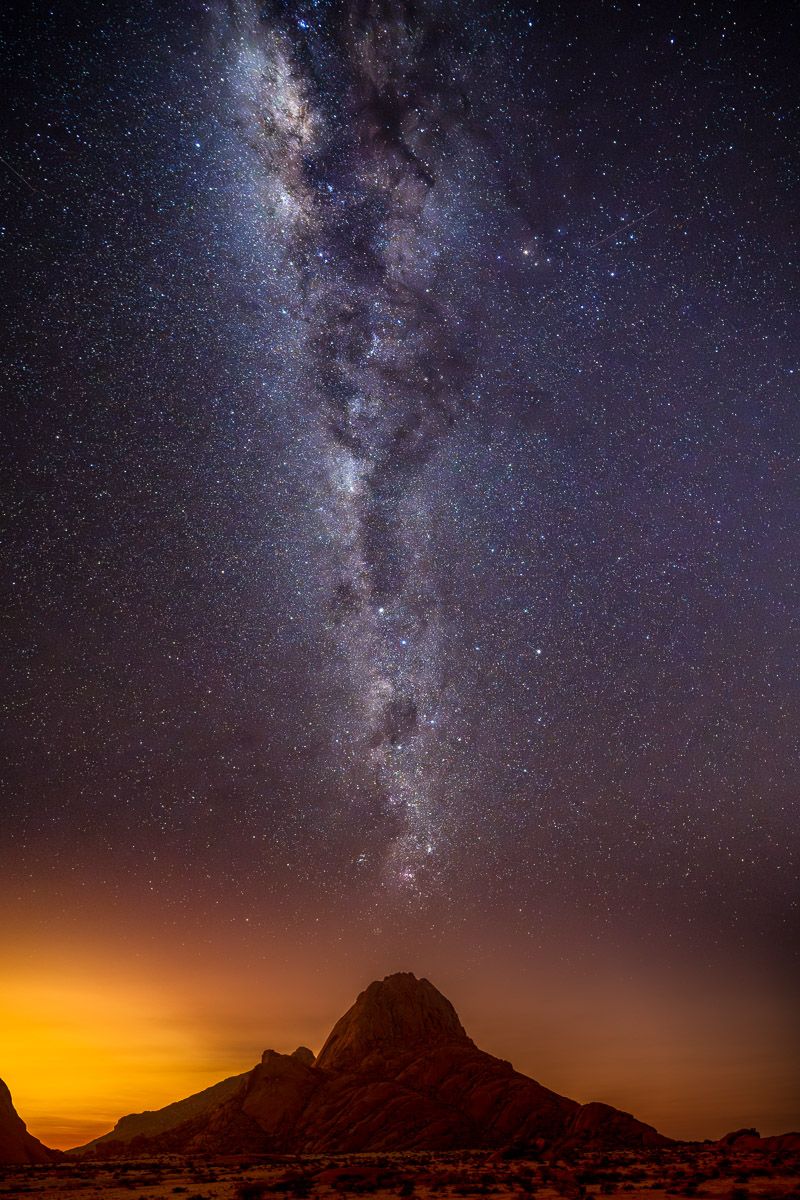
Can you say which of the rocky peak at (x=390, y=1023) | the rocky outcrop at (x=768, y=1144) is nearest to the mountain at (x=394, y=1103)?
the rocky peak at (x=390, y=1023)

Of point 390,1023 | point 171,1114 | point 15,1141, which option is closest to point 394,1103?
point 390,1023

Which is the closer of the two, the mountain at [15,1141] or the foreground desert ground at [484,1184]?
the foreground desert ground at [484,1184]

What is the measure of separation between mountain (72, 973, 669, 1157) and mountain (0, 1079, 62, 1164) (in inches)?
666

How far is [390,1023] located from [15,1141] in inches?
1998

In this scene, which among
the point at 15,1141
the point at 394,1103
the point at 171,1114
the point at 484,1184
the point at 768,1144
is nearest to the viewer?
the point at 484,1184

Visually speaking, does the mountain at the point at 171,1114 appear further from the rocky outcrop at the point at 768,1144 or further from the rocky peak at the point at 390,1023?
the rocky outcrop at the point at 768,1144

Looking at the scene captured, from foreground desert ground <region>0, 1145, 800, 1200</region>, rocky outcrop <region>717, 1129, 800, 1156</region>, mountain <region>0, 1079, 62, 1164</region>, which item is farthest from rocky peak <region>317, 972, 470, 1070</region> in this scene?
foreground desert ground <region>0, 1145, 800, 1200</region>

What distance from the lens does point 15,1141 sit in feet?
237

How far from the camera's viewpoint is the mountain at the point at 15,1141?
69.5m

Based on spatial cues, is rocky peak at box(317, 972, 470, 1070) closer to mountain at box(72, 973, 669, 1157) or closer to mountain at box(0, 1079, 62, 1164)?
mountain at box(72, 973, 669, 1157)

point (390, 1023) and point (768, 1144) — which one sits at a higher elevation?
point (390, 1023)

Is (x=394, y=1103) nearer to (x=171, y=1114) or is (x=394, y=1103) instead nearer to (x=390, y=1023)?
(x=390, y=1023)

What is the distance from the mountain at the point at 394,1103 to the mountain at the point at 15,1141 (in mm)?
16907

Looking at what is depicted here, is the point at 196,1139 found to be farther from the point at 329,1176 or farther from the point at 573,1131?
the point at 329,1176
